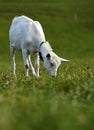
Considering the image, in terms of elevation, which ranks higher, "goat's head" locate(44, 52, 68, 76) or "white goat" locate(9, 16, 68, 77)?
"white goat" locate(9, 16, 68, 77)

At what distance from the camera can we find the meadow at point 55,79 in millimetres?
3428

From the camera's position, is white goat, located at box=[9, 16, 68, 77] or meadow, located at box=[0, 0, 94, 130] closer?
meadow, located at box=[0, 0, 94, 130]

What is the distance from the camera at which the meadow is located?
343 centimetres

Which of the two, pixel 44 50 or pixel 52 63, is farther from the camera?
pixel 44 50

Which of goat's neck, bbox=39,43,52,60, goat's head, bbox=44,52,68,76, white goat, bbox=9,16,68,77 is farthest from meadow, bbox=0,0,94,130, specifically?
goat's neck, bbox=39,43,52,60

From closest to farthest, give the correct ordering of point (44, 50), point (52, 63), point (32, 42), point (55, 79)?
point (55, 79), point (52, 63), point (44, 50), point (32, 42)

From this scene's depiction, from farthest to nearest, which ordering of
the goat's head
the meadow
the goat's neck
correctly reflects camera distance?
the goat's neck → the goat's head → the meadow

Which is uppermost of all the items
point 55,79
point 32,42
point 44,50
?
point 32,42

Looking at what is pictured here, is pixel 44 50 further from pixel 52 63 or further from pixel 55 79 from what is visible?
pixel 55 79

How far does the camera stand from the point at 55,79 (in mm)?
10008

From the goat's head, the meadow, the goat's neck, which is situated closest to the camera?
the meadow

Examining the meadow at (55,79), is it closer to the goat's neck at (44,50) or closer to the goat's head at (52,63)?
the goat's head at (52,63)

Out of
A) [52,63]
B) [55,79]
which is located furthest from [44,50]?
[55,79]

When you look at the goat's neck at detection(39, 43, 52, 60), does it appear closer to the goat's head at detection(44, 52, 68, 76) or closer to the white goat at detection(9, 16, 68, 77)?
the white goat at detection(9, 16, 68, 77)
